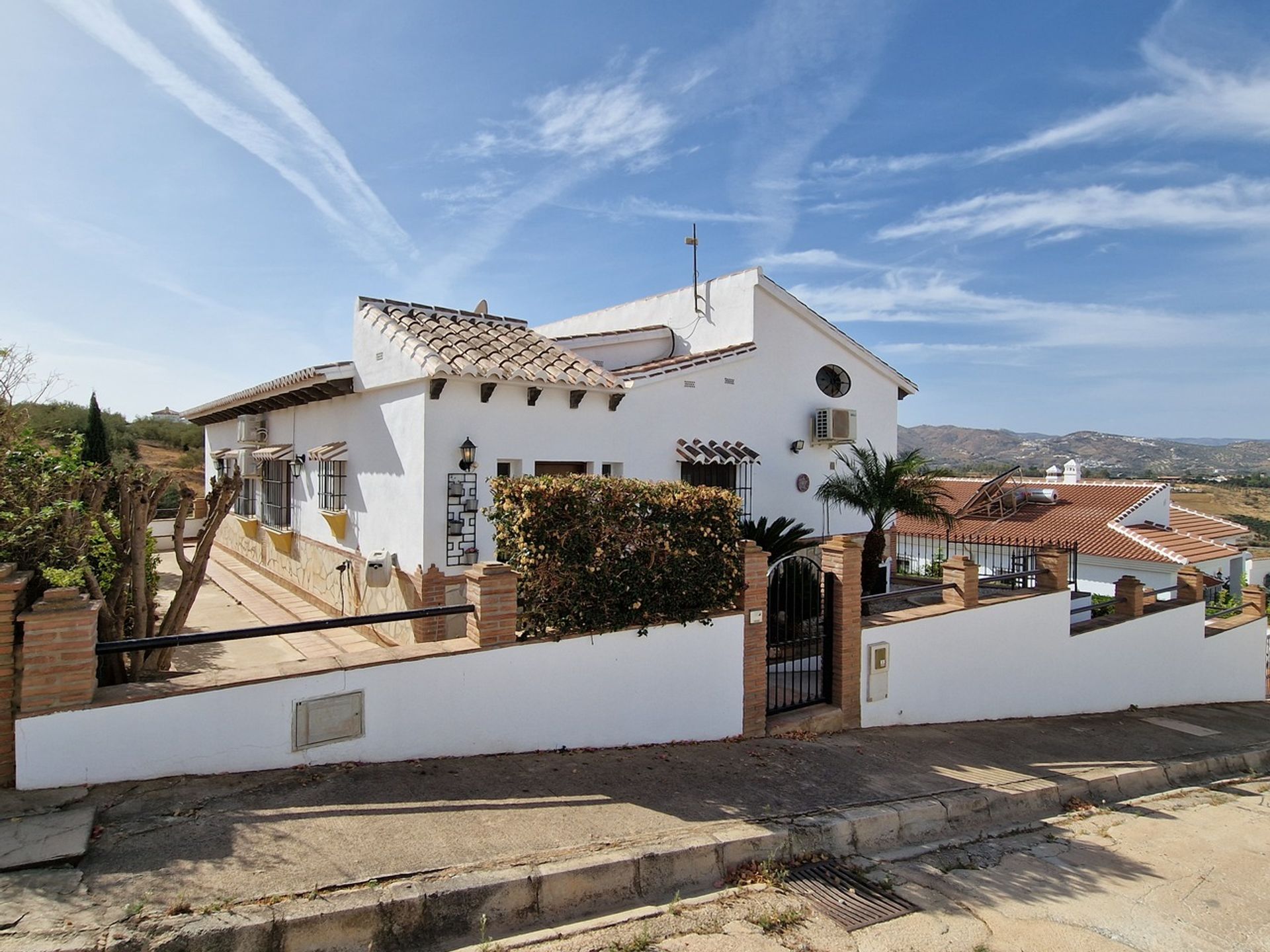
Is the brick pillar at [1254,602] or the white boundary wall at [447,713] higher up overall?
the white boundary wall at [447,713]

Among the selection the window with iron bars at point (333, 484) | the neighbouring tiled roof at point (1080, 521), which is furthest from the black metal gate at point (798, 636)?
the neighbouring tiled roof at point (1080, 521)

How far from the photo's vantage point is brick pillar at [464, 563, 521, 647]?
19.2 feet

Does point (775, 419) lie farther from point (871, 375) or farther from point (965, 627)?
point (965, 627)

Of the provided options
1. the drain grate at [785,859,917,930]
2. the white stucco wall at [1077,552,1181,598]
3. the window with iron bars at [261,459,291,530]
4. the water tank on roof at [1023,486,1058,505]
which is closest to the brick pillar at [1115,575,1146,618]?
the drain grate at [785,859,917,930]

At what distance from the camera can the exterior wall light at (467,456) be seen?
8648 mm

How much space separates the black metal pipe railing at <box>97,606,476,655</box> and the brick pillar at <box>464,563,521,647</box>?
113 millimetres

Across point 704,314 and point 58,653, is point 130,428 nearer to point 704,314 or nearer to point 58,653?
point 704,314

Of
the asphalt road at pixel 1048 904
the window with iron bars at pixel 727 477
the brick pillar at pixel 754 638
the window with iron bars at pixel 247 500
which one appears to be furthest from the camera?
the window with iron bars at pixel 247 500

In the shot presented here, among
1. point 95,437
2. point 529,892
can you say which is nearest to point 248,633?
point 529,892

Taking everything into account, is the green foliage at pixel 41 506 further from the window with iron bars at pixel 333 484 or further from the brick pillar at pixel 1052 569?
the brick pillar at pixel 1052 569

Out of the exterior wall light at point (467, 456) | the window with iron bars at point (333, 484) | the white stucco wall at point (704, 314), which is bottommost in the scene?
the window with iron bars at point (333, 484)

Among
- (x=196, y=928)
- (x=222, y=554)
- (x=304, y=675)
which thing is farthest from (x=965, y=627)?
(x=222, y=554)

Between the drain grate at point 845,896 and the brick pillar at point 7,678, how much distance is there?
514 centimetres

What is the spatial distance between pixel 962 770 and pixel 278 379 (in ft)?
38.6
